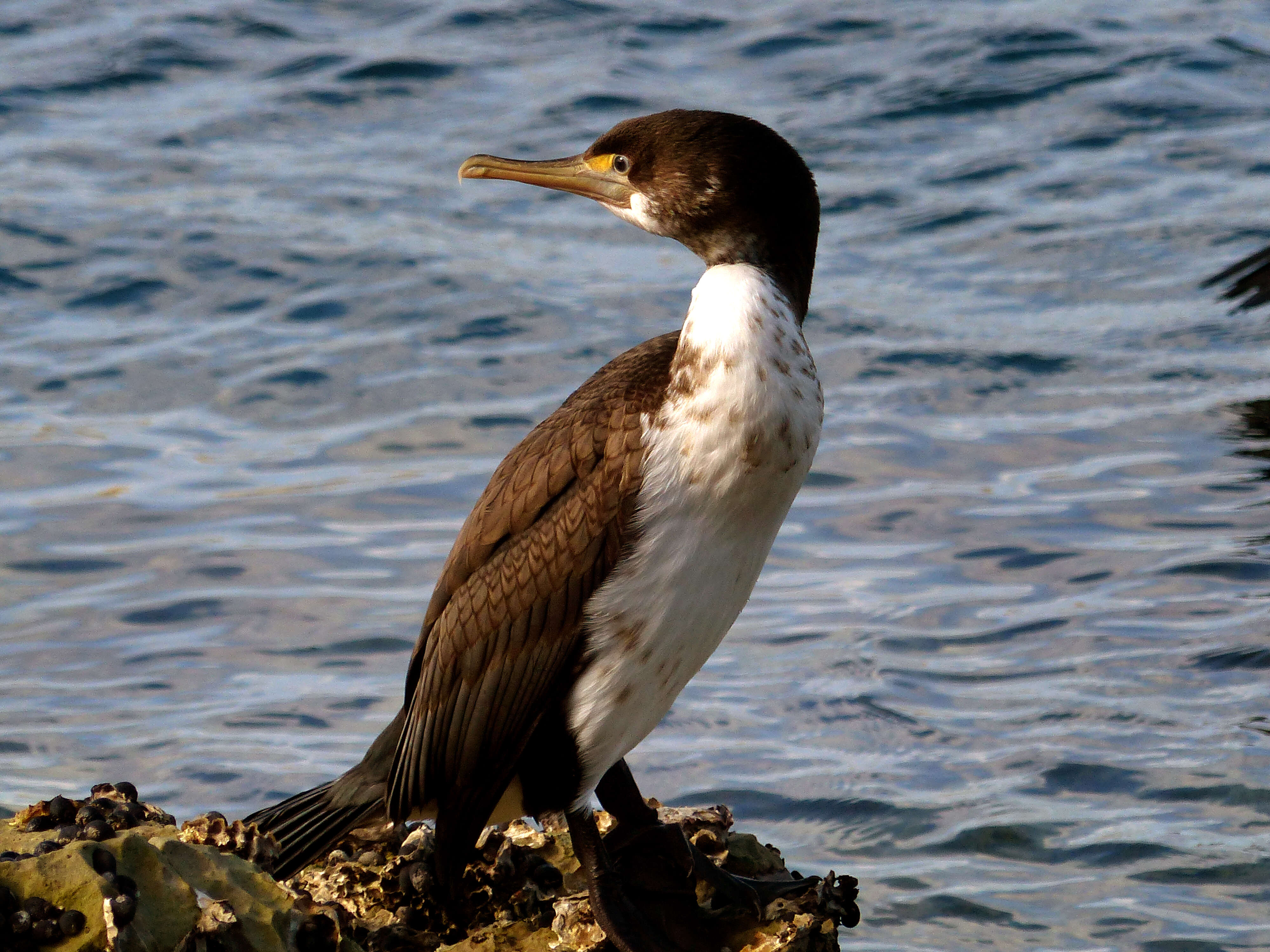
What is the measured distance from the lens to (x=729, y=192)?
4.11 metres

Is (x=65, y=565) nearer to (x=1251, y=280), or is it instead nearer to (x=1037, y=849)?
(x=1037, y=849)

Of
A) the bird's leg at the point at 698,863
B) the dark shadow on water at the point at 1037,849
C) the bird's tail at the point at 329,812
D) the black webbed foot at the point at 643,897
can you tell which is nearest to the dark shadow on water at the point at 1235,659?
the dark shadow on water at the point at 1037,849

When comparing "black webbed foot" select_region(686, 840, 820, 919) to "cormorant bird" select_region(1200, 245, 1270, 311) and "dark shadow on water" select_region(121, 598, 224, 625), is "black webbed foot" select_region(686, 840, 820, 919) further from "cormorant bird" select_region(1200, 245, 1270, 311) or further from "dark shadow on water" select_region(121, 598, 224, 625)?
"cormorant bird" select_region(1200, 245, 1270, 311)

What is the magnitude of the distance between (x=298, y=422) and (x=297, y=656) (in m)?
3.00

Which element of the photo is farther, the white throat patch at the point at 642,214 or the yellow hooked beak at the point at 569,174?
the yellow hooked beak at the point at 569,174

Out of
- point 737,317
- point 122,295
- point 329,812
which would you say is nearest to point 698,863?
point 329,812

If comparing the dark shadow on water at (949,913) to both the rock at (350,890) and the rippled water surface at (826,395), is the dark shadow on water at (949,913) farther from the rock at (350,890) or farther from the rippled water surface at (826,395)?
the rock at (350,890)

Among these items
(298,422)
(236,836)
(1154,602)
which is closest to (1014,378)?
(1154,602)

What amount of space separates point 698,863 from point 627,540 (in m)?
0.88

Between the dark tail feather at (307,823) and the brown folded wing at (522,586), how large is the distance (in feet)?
0.44

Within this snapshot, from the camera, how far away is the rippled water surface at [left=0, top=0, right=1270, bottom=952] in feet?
21.8

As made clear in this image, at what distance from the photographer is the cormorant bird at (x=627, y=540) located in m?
4.05

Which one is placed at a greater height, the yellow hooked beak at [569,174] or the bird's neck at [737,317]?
the yellow hooked beak at [569,174]

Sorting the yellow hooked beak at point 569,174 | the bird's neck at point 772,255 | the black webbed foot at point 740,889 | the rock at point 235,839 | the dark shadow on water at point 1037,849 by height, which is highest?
the yellow hooked beak at point 569,174
